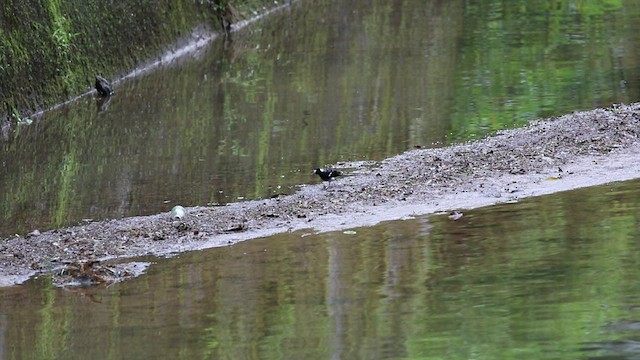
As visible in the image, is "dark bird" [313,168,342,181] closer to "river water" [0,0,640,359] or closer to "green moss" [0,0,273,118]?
"river water" [0,0,640,359]

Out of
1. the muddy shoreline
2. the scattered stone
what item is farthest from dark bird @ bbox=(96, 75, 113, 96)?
the scattered stone

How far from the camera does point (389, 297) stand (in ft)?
26.9

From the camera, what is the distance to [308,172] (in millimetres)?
13414

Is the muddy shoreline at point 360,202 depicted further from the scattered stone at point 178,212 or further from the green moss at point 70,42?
the green moss at point 70,42

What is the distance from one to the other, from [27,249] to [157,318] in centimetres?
272

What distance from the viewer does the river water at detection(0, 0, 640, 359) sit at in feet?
24.8

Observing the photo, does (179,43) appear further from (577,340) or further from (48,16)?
(577,340)

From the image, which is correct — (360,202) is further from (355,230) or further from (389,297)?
(389,297)

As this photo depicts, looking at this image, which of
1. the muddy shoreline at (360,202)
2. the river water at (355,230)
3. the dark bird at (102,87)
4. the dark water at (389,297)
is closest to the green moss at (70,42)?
the dark bird at (102,87)

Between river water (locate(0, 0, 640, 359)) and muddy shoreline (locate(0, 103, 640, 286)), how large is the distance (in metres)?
0.37

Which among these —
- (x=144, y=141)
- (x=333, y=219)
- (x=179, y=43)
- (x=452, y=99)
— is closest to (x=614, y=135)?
(x=333, y=219)

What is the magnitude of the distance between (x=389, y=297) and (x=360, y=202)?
320 cm

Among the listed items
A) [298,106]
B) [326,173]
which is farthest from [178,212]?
[298,106]

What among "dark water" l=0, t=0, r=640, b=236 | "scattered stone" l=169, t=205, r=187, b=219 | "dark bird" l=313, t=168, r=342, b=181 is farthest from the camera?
"dark water" l=0, t=0, r=640, b=236
